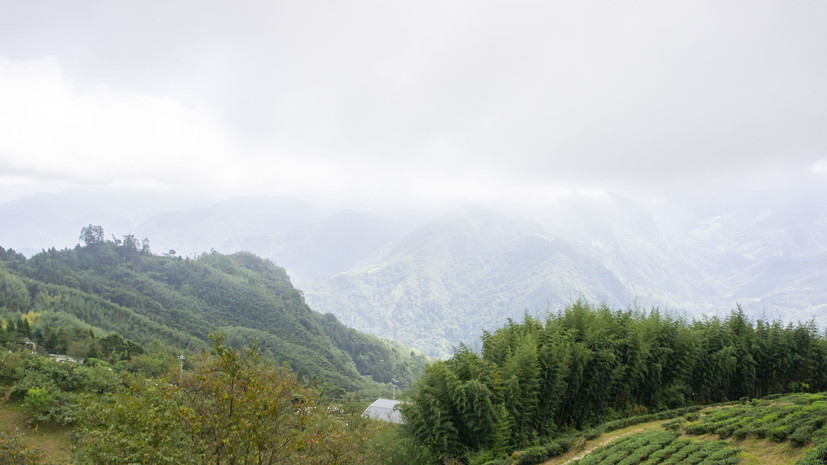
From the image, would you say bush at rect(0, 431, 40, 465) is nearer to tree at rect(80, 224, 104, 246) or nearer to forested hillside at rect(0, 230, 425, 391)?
forested hillside at rect(0, 230, 425, 391)

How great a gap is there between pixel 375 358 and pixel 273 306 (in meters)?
28.4

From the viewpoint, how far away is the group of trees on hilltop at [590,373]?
50.7 ft

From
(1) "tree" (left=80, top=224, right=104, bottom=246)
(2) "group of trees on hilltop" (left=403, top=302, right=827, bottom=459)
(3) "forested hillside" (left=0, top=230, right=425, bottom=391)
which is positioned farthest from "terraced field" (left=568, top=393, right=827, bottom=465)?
(1) "tree" (left=80, top=224, right=104, bottom=246)

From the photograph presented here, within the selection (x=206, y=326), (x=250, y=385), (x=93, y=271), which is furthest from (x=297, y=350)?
(x=250, y=385)

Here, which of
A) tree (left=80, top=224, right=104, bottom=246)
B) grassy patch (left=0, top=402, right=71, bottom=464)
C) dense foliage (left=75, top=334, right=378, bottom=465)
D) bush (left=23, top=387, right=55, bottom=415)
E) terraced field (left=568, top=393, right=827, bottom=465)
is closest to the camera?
dense foliage (left=75, top=334, right=378, bottom=465)

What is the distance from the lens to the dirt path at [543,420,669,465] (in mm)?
13805

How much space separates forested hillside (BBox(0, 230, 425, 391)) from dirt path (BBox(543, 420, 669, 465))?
195 feet

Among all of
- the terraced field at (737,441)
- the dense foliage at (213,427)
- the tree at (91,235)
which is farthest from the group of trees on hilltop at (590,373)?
the tree at (91,235)

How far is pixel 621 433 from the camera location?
50.7 ft

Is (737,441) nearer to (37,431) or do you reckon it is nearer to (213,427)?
(213,427)

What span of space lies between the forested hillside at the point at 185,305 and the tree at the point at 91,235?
25cm

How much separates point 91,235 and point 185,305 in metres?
35.5

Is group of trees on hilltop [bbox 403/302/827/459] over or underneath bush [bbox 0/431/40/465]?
underneath

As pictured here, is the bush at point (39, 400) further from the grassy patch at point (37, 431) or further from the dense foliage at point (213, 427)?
the dense foliage at point (213, 427)
